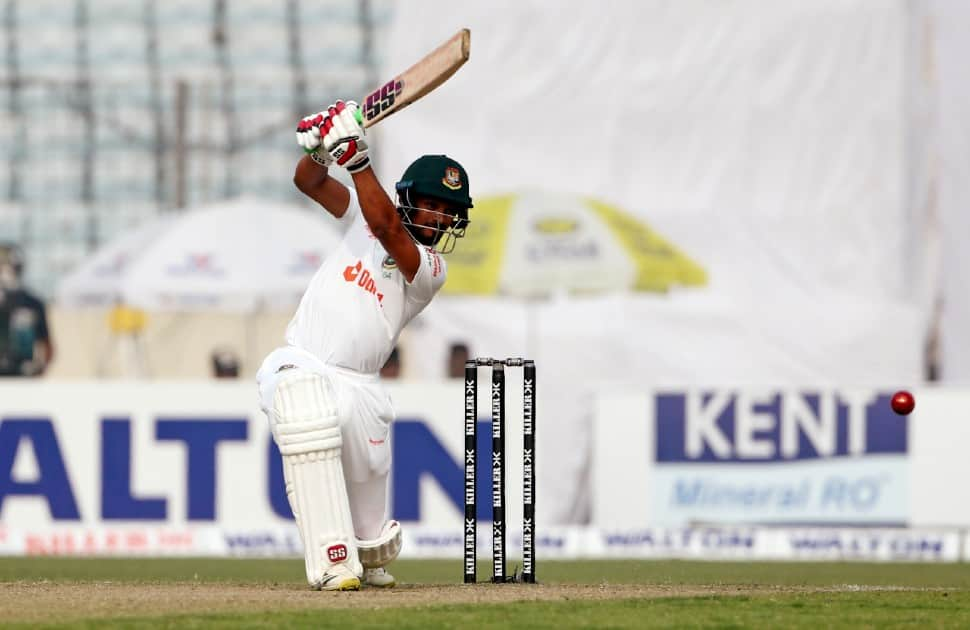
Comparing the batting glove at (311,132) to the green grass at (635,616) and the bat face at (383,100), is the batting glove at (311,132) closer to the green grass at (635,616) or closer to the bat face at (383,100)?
the bat face at (383,100)

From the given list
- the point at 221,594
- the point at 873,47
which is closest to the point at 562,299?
the point at 873,47

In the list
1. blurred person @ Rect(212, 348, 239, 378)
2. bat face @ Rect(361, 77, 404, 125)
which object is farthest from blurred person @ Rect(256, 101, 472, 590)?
blurred person @ Rect(212, 348, 239, 378)

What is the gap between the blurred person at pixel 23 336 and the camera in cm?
1756

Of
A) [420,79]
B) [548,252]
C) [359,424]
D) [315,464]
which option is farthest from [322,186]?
[548,252]

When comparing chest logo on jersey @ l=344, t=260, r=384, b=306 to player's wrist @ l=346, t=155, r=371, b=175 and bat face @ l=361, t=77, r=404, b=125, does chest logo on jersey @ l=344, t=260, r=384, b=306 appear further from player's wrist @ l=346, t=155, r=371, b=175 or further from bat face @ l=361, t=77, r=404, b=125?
bat face @ l=361, t=77, r=404, b=125

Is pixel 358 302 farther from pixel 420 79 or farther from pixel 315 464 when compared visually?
pixel 420 79

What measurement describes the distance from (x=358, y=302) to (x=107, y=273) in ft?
34.4

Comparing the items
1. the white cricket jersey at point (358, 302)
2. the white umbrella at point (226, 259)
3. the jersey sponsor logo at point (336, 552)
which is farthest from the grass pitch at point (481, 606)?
the white umbrella at point (226, 259)

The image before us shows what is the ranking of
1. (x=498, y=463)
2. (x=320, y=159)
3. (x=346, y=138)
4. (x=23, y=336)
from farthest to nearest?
1. (x=23, y=336)
2. (x=498, y=463)
3. (x=320, y=159)
4. (x=346, y=138)

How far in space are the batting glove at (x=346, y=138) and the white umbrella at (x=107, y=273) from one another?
1011 centimetres

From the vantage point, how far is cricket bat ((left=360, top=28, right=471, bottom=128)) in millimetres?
6965

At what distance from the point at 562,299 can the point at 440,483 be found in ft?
18.2

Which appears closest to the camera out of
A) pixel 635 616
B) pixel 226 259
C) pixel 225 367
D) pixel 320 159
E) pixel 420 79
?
pixel 635 616

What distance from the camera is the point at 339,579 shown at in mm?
7215
